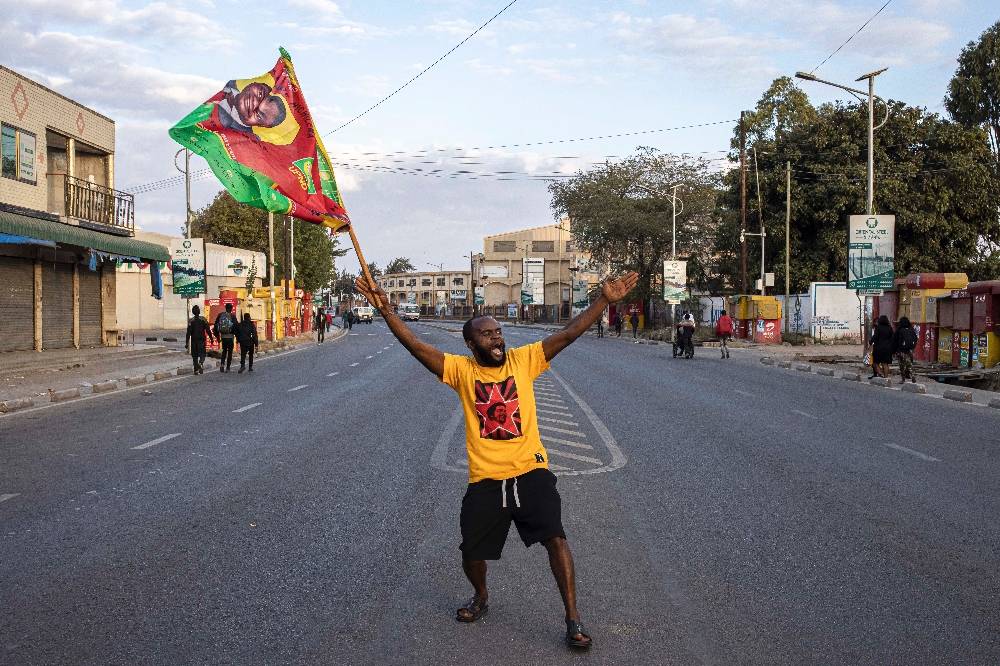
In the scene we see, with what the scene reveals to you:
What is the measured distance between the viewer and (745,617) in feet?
16.6

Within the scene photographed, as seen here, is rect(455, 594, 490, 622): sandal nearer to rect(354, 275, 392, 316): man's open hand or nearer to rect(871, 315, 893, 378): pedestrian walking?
rect(354, 275, 392, 316): man's open hand

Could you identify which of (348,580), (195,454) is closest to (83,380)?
(195,454)

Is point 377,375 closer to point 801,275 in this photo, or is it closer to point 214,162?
point 214,162

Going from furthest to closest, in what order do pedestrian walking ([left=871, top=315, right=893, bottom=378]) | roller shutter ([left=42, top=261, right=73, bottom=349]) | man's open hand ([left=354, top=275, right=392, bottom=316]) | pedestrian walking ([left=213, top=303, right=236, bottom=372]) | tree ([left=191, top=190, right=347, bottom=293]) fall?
tree ([left=191, top=190, right=347, bottom=293])
roller shutter ([left=42, top=261, right=73, bottom=349])
pedestrian walking ([left=213, top=303, right=236, bottom=372])
pedestrian walking ([left=871, top=315, right=893, bottom=378])
man's open hand ([left=354, top=275, right=392, bottom=316])

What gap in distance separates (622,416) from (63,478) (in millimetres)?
8558

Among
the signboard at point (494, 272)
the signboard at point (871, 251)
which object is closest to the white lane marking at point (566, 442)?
the signboard at point (871, 251)

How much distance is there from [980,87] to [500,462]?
2362 inches

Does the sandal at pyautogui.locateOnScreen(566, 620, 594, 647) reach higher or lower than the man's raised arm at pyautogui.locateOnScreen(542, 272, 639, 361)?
lower

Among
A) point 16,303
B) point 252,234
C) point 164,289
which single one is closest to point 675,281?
point 16,303

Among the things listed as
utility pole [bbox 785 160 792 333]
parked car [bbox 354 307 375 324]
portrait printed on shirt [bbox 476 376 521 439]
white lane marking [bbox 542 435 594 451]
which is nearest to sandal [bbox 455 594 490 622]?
portrait printed on shirt [bbox 476 376 521 439]

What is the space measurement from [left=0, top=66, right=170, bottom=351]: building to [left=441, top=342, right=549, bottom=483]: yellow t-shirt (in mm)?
Answer: 21184

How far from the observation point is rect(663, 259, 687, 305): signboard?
52.6 metres

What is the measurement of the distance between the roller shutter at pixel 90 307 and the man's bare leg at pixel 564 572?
30840 millimetres

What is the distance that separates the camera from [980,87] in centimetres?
5569
